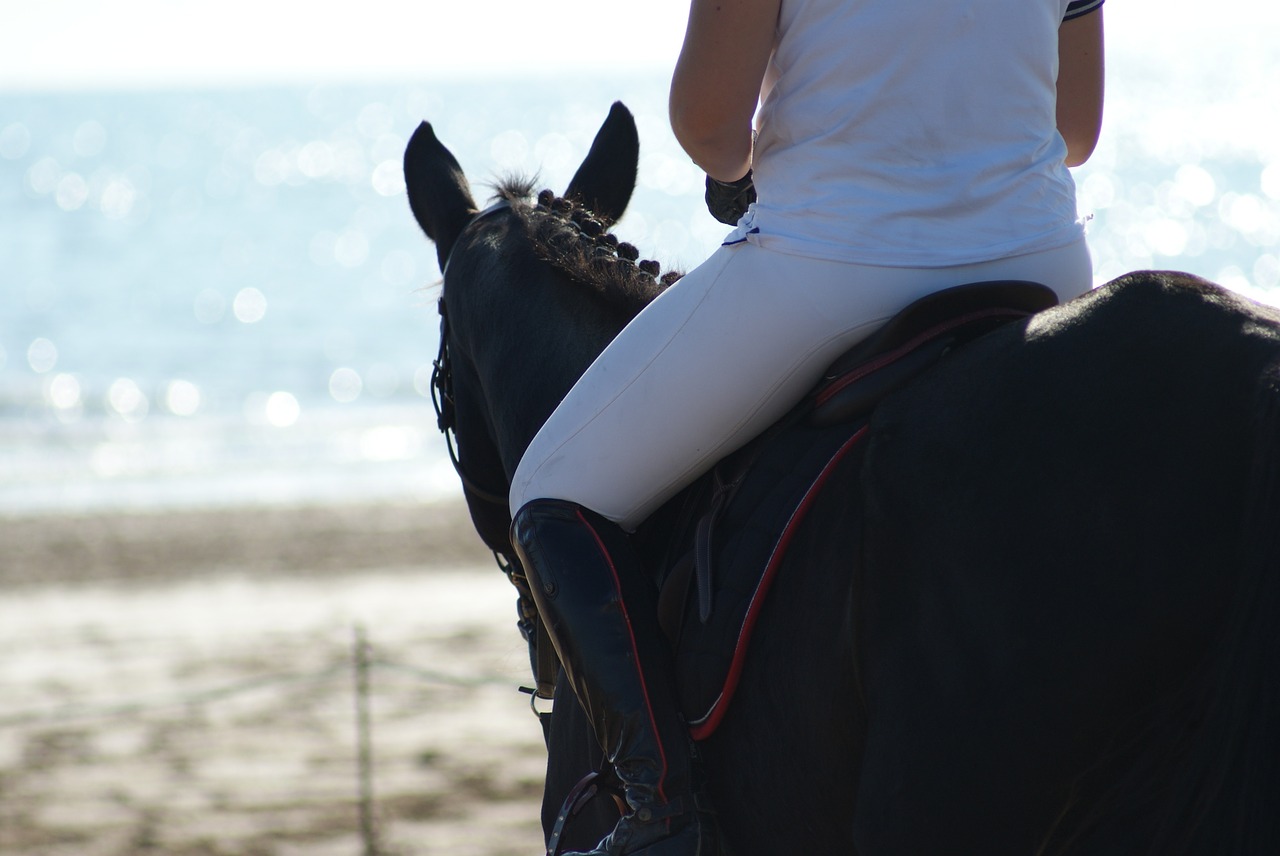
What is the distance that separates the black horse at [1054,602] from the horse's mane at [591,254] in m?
0.78

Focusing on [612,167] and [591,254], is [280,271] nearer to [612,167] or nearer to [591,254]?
[612,167]

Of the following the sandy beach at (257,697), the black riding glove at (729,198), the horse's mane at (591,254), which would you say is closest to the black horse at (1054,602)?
the black riding glove at (729,198)

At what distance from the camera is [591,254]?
243cm

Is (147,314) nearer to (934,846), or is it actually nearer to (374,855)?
(374,855)

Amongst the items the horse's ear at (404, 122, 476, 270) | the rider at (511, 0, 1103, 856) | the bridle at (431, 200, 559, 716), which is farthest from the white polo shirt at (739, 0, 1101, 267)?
the horse's ear at (404, 122, 476, 270)

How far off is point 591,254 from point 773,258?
75 centimetres

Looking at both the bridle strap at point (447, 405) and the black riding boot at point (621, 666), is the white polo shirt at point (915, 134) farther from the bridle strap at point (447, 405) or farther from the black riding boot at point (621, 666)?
the bridle strap at point (447, 405)

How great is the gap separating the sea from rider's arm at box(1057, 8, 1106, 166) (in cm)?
15

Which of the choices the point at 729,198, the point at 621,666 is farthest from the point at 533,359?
the point at 621,666

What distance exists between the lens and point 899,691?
1518mm

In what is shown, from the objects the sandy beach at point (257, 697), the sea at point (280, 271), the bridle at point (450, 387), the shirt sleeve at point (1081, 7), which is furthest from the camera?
the sea at point (280, 271)

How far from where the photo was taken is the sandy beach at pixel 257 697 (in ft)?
16.9

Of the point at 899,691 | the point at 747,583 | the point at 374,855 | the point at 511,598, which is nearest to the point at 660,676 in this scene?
the point at 747,583

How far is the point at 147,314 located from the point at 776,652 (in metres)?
29.7
